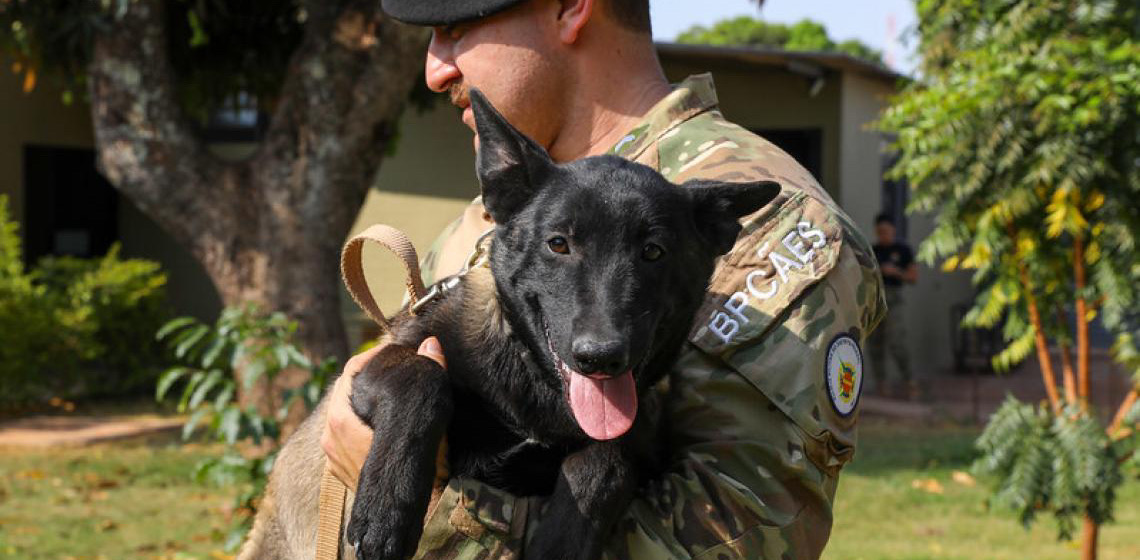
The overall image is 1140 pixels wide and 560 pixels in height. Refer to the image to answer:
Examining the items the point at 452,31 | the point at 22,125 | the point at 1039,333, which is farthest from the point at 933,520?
the point at 22,125

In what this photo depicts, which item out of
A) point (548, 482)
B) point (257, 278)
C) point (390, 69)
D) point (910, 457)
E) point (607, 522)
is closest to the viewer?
point (607, 522)

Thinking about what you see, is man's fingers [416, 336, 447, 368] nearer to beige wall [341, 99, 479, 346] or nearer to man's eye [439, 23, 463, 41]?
man's eye [439, 23, 463, 41]

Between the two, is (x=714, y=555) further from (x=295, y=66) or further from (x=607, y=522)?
(x=295, y=66)

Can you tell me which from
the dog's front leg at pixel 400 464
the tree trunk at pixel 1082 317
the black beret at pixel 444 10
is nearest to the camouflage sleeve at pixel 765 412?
the dog's front leg at pixel 400 464

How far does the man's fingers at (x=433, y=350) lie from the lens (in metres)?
2.28

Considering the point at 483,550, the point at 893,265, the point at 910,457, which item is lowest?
the point at 910,457

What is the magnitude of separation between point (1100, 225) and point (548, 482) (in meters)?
5.01

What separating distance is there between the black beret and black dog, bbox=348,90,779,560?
1.87 ft

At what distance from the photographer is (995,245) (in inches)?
264

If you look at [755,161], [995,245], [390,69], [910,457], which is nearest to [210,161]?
[390,69]

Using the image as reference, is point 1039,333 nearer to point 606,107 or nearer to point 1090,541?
point 1090,541

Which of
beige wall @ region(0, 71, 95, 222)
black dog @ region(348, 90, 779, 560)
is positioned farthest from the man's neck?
beige wall @ region(0, 71, 95, 222)

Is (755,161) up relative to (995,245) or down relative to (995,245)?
up

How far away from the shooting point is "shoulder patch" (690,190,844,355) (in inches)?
86.7
